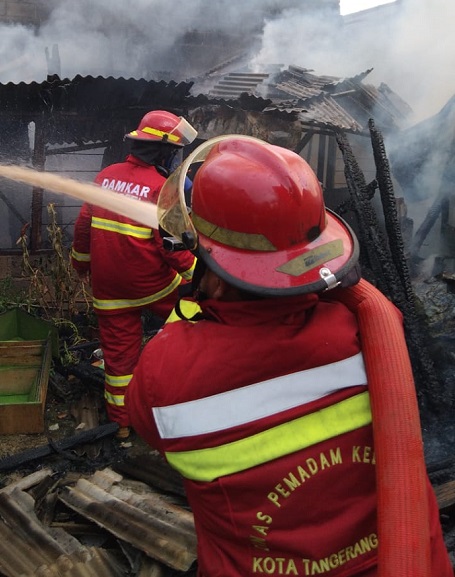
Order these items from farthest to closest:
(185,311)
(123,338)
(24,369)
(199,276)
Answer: (24,369) < (123,338) < (185,311) < (199,276)

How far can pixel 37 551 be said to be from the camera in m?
2.98

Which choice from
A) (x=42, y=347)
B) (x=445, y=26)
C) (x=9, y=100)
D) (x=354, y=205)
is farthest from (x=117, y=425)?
(x=445, y=26)

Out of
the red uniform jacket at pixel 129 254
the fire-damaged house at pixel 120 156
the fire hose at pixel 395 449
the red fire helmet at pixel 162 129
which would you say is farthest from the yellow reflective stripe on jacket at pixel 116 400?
the fire hose at pixel 395 449

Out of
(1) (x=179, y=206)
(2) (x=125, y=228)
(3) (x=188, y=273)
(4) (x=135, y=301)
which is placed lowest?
(4) (x=135, y=301)

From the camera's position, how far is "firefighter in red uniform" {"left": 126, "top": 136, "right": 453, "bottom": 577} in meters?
1.37

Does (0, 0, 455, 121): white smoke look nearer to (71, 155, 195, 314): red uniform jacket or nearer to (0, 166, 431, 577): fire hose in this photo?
(71, 155, 195, 314): red uniform jacket

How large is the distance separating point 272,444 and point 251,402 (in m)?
0.12

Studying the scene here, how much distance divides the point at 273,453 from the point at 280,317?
36 cm

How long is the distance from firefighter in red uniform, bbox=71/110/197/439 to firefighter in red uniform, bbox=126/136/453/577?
8.62 feet

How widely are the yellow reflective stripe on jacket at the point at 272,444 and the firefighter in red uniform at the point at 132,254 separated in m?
2.77

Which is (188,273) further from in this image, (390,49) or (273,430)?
(390,49)

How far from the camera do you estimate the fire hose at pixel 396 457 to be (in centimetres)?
128

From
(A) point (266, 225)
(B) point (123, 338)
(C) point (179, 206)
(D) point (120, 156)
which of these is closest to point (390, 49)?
(D) point (120, 156)

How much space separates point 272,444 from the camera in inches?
53.7
